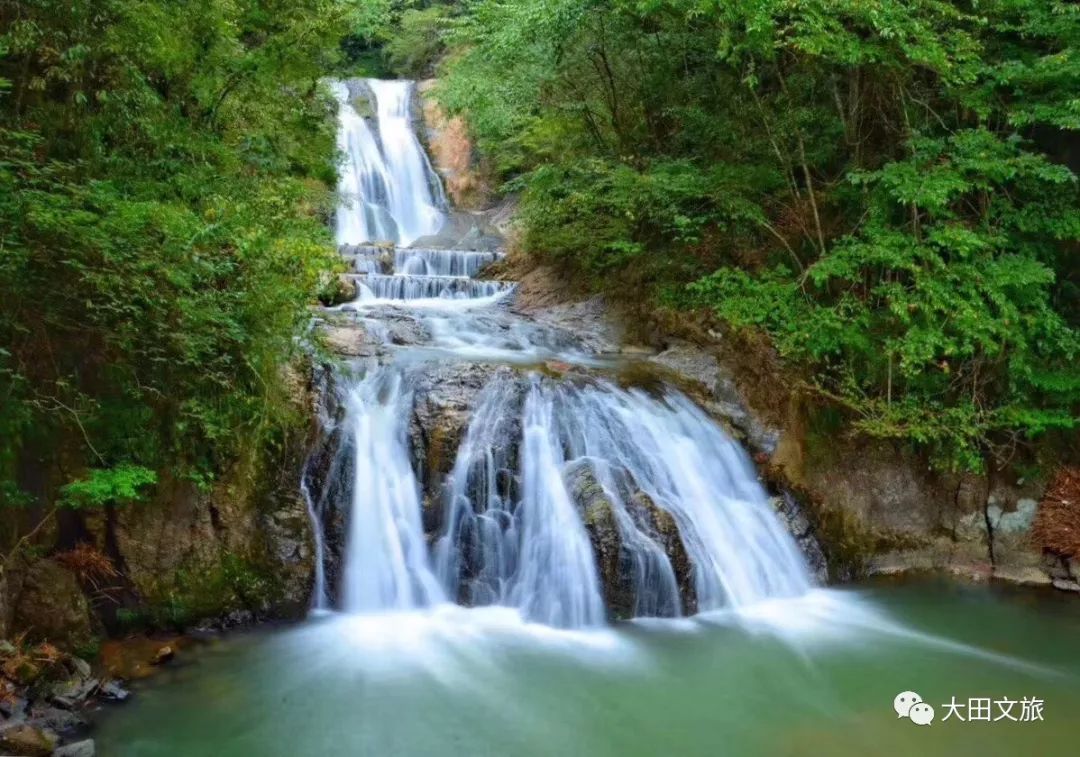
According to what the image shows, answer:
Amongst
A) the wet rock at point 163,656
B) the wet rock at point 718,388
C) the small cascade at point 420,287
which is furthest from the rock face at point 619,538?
the small cascade at point 420,287

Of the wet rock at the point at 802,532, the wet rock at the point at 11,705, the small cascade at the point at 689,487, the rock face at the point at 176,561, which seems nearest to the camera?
the wet rock at the point at 11,705

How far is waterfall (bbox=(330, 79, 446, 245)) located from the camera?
15633mm

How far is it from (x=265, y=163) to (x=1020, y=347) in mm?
7079

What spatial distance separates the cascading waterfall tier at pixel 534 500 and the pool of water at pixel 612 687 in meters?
0.26

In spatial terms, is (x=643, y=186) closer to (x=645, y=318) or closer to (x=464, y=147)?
(x=645, y=318)

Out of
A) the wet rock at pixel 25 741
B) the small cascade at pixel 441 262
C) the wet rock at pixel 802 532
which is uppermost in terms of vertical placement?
the small cascade at pixel 441 262

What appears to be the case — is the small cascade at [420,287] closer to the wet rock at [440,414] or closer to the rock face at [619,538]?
the wet rock at [440,414]

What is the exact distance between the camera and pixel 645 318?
1021 cm

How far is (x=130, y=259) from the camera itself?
4680 mm

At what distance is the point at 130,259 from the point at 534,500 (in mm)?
3557

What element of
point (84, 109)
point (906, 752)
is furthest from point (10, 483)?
point (906, 752)

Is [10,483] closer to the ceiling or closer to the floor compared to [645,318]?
closer to the floor

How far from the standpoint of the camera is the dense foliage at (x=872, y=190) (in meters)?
7.15

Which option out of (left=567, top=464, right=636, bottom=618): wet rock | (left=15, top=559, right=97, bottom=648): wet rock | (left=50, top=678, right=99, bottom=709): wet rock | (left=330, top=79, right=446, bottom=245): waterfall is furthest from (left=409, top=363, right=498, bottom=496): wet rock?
(left=330, top=79, right=446, bottom=245): waterfall
